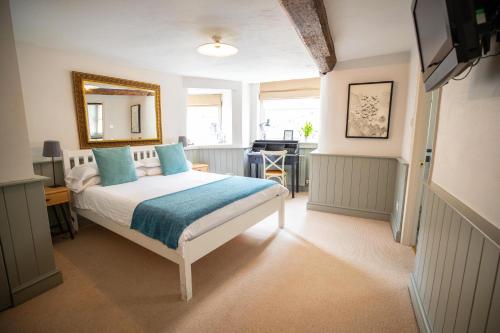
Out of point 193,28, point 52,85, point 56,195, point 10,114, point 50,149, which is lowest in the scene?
point 56,195

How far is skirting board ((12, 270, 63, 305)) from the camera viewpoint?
1.75 meters

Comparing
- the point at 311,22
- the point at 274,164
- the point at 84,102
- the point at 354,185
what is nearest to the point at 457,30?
the point at 311,22

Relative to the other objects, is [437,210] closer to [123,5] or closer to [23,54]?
[123,5]

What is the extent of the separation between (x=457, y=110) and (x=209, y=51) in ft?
6.92

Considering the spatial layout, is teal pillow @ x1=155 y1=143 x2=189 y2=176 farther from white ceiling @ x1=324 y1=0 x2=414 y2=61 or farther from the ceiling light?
white ceiling @ x1=324 y1=0 x2=414 y2=61

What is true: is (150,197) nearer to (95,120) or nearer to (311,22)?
(95,120)

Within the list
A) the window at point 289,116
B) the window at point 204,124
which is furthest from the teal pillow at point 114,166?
the window at point 289,116

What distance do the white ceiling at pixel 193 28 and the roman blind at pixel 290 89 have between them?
4.55ft

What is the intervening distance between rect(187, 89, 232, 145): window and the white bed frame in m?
2.51

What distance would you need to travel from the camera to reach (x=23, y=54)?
8.37 feet

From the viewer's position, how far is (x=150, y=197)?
2.28 metres

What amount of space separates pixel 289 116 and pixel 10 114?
171 inches

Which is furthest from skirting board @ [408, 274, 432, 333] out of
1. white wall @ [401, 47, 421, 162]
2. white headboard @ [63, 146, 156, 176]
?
white headboard @ [63, 146, 156, 176]

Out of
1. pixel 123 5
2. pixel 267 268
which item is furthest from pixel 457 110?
pixel 123 5
